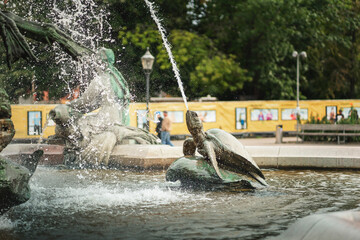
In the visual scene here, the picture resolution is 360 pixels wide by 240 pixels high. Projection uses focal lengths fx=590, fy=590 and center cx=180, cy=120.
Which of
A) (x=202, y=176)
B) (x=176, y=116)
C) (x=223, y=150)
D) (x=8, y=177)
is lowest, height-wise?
(x=202, y=176)

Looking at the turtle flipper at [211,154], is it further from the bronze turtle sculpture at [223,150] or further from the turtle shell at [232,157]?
the turtle shell at [232,157]

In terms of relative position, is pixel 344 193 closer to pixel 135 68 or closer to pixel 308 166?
pixel 308 166

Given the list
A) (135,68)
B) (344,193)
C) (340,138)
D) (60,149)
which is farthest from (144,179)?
(135,68)

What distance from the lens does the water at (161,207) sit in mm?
5844

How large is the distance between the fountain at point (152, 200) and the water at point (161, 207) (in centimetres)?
1

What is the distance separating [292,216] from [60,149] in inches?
245

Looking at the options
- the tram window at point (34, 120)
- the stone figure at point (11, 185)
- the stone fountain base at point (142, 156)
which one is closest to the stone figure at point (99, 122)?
the stone fountain base at point (142, 156)

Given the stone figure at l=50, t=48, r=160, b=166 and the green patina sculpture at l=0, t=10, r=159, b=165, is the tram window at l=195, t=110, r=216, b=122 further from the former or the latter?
the stone figure at l=50, t=48, r=160, b=166

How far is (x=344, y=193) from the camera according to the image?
8.32 metres

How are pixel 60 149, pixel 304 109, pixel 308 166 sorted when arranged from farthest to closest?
pixel 304 109
pixel 60 149
pixel 308 166

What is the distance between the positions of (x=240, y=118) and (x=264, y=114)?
147 centimetres

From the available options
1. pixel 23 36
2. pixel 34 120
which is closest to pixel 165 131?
pixel 34 120

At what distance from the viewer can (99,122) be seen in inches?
463

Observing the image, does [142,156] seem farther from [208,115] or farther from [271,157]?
[208,115]
